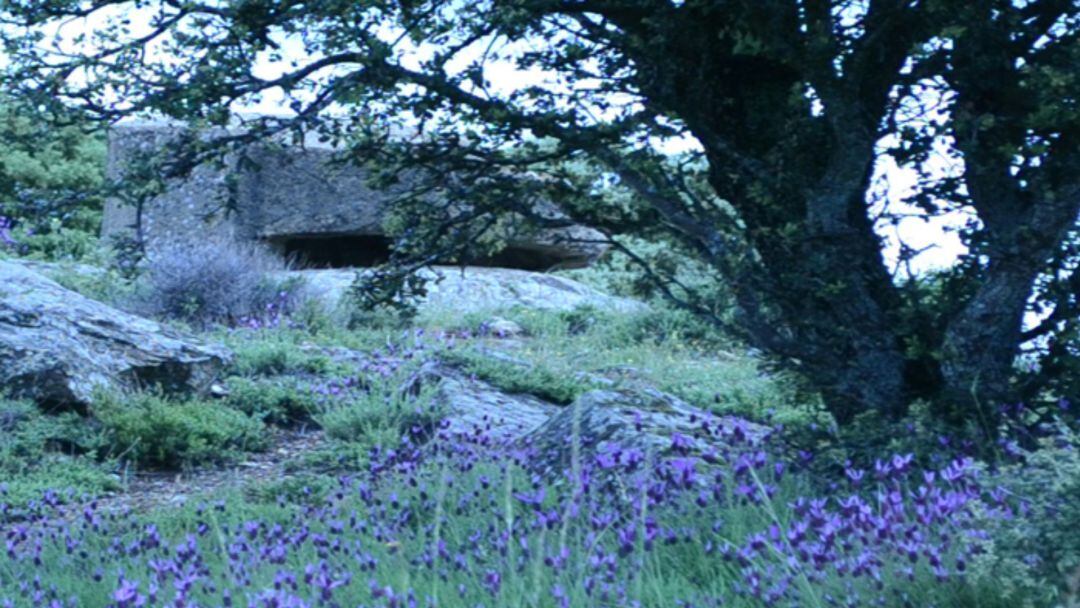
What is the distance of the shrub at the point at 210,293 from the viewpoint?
45.0 feet

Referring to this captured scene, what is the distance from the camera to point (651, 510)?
16.9 ft

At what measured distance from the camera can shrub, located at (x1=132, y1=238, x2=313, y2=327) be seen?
45.0 ft

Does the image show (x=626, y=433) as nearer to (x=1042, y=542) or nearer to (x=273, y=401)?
(x=1042, y=542)

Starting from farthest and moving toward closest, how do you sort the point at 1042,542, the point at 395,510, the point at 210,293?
the point at 210,293 → the point at 395,510 → the point at 1042,542

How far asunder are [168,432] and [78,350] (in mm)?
1088

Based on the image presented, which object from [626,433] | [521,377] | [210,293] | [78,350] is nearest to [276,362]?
[78,350]

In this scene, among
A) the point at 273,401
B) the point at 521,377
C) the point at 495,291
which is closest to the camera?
the point at 273,401

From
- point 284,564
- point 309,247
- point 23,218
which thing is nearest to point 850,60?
point 284,564

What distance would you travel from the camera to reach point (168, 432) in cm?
872

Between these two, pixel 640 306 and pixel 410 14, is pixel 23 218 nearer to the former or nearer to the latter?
pixel 410 14

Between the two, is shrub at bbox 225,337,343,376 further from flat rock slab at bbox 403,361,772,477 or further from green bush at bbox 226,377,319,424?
flat rock slab at bbox 403,361,772,477

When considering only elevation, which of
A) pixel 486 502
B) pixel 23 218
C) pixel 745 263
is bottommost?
pixel 486 502

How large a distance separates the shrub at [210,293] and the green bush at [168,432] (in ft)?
14.5

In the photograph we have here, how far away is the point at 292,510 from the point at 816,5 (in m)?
3.27
